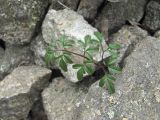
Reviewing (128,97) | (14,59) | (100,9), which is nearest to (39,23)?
(14,59)

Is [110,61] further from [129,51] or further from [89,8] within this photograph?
[89,8]

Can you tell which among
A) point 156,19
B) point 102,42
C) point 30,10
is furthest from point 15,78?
point 156,19

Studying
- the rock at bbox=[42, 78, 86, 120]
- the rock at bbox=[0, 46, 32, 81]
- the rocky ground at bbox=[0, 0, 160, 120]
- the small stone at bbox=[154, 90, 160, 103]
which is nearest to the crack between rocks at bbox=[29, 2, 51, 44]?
the rocky ground at bbox=[0, 0, 160, 120]

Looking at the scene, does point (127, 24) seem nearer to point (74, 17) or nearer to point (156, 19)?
point (156, 19)

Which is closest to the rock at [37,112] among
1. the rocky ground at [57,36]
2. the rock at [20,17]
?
the rocky ground at [57,36]

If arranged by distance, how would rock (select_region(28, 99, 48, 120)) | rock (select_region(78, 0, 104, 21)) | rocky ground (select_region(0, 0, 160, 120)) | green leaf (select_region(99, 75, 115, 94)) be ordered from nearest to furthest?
green leaf (select_region(99, 75, 115, 94)) → rocky ground (select_region(0, 0, 160, 120)) → rock (select_region(78, 0, 104, 21)) → rock (select_region(28, 99, 48, 120))

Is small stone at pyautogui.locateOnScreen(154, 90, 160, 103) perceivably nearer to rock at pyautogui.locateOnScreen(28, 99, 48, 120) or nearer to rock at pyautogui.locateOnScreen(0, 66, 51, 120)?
rock at pyautogui.locateOnScreen(0, 66, 51, 120)
